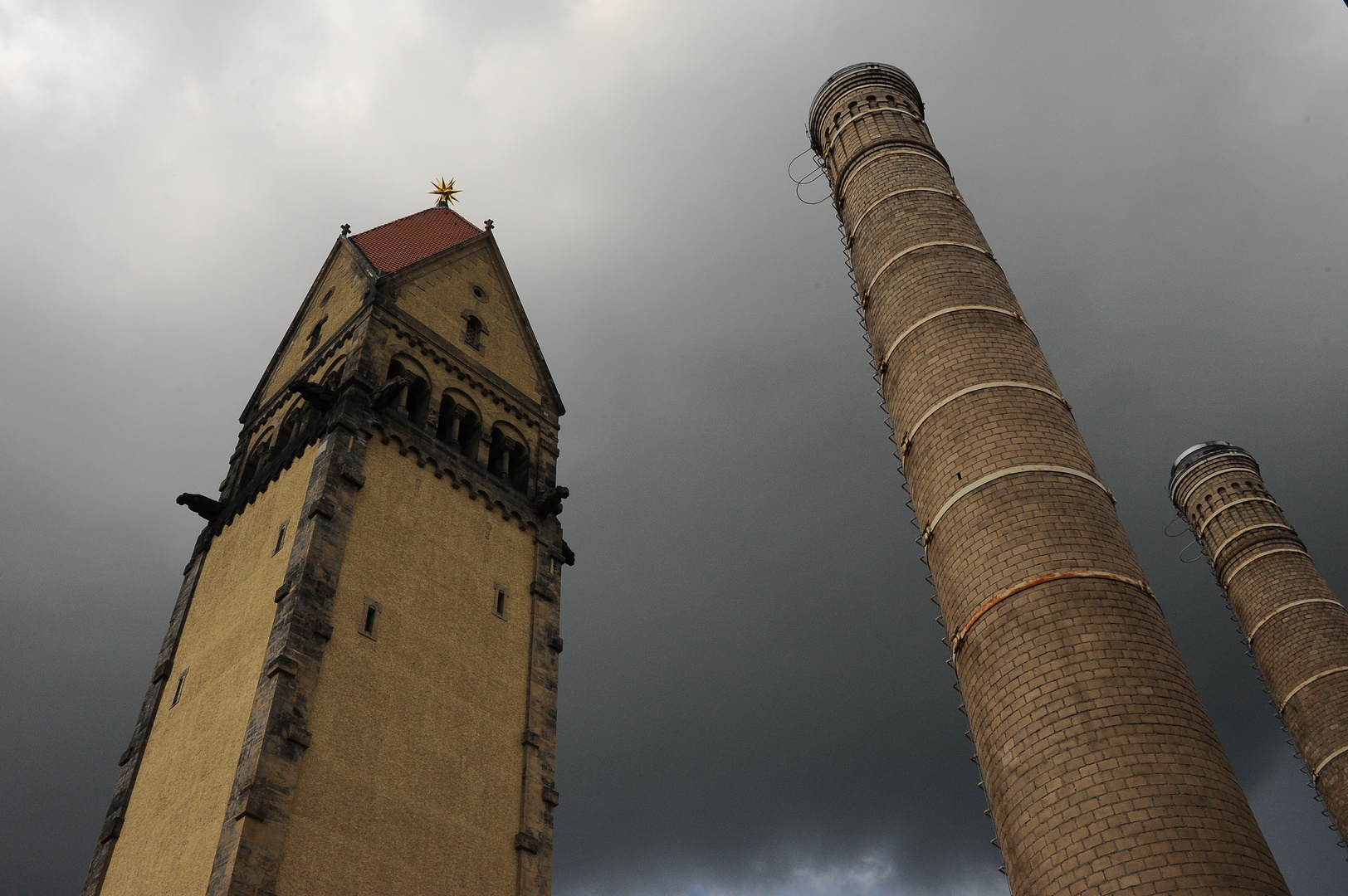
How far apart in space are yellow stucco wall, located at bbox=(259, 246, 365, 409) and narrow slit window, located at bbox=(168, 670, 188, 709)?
396 inches

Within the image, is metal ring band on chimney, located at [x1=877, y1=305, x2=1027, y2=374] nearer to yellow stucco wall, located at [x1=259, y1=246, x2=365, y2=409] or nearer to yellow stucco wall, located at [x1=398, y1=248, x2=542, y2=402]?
yellow stucco wall, located at [x1=398, y1=248, x2=542, y2=402]

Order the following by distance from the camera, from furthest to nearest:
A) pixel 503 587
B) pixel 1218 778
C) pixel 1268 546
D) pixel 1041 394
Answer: pixel 1268 546, pixel 503 587, pixel 1041 394, pixel 1218 778

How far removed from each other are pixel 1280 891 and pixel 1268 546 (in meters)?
29.4

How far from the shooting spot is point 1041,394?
14750 mm

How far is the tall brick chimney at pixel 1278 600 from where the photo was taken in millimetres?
29625

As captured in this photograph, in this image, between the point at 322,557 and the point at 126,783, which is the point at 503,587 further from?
the point at 126,783

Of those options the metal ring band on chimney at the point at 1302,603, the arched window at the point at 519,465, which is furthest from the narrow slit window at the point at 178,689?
the metal ring band on chimney at the point at 1302,603

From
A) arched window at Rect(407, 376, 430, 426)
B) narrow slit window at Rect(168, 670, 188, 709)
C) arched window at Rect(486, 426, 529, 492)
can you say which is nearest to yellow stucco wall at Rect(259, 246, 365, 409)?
arched window at Rect(407, 376, 430, 426)

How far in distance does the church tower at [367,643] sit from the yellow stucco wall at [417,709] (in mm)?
43

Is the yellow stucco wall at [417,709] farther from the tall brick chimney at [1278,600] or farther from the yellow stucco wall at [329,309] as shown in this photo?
the tall brick chimney at [1278,600]

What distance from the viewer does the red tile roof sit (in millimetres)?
30797

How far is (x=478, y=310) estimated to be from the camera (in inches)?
1236

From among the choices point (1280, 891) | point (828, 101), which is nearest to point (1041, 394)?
point (1280, 891)

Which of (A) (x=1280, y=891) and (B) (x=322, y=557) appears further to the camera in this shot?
(B) (x=322, y=557)
